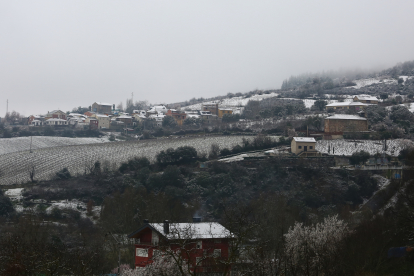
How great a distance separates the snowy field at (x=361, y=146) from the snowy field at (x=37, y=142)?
113 feet

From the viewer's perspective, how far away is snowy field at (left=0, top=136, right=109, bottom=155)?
61.8m

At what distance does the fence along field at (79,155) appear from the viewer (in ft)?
163

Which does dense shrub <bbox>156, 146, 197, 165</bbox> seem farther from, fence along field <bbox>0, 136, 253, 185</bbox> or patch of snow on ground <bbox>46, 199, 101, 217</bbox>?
patch of snow on ground <bbox>46, 199, 101, 217</bbox>

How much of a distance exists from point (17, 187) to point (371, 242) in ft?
115

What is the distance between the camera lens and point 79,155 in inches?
2208

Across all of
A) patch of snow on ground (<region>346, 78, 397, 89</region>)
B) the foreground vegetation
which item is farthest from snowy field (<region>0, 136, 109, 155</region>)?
patch of snow on ground (<region>346, 78, 397, 89</region>)

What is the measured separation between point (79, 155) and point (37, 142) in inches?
506

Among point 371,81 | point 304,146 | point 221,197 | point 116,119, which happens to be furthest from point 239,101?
point 221,197

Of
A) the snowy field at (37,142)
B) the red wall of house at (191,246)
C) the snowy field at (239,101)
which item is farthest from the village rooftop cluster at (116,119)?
the red wall of house at (191,246)

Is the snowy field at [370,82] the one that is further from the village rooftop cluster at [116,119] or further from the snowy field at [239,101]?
the village rooftop cluster at [116,119]

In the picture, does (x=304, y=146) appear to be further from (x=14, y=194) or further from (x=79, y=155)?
(x=14, y=194)

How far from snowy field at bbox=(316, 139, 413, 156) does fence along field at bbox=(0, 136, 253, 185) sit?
10020 mm

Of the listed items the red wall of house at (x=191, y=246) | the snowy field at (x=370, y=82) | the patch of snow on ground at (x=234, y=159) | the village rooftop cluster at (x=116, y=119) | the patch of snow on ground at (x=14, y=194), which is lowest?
the patch of snow on ground at (x=14, y=194)

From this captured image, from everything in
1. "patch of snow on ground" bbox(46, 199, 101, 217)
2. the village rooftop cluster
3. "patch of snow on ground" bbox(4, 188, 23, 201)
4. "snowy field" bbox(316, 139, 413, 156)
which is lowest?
"patch of snow on ground" bbox(46, 199, 101, 217)
